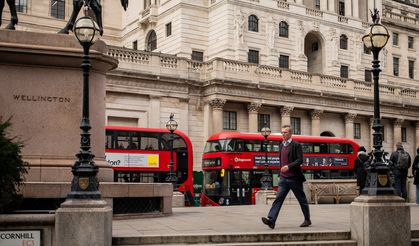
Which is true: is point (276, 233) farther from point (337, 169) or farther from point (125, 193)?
point (337, 169)

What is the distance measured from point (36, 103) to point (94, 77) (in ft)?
4.95

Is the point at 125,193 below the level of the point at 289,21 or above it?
below

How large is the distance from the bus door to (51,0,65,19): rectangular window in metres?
28.1

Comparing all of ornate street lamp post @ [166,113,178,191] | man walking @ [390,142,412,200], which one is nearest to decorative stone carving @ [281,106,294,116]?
ornate street lamp post @ [166,113,178,191]

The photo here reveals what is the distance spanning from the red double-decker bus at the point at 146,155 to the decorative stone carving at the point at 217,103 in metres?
10.1

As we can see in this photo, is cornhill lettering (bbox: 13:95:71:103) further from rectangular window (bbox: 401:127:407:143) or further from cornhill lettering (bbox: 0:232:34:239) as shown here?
rectangular window (bbox: 401:127:407:143)

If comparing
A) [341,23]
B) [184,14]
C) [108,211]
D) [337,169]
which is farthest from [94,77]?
[341,23]

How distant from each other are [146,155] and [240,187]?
6351mm

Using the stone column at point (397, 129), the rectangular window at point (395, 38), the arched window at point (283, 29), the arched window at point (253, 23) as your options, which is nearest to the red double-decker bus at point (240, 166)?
the arched window at point (253, 23)

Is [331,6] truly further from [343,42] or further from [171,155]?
[171,155]

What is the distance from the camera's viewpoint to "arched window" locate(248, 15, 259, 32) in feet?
168

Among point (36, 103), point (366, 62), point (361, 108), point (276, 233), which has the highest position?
point (366, 62)

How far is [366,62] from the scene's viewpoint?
60250 mm

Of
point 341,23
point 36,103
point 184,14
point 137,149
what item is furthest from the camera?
point 341,23
